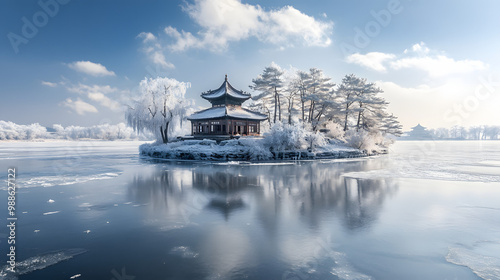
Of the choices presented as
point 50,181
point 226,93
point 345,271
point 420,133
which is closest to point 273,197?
point 345,271

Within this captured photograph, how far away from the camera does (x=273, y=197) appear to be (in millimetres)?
11258

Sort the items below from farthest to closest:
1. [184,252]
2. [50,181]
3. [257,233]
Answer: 1. [50,181]
2. [257,233]
3. [184,252]

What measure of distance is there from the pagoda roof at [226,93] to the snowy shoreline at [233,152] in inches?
381

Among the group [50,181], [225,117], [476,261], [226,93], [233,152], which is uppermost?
[226,93]

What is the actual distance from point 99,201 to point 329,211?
9358 millimetres

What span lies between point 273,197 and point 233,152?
59.3 feet

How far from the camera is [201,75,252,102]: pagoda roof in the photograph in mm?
39263

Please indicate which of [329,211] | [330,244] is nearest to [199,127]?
[329,211]

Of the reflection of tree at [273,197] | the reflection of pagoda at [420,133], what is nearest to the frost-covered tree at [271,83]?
the reflection of tree at [273,197]

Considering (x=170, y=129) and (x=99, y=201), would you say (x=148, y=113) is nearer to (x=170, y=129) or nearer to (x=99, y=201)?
(x=170, y=129)

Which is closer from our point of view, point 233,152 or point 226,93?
point 233,152

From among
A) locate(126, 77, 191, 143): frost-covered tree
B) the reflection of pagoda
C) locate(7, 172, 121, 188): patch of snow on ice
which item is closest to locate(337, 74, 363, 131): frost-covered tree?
locate(126, 77, 191, 143): frost-covered tree

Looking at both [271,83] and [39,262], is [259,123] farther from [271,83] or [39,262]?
[39,262]

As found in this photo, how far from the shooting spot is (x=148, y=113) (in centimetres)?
3609
